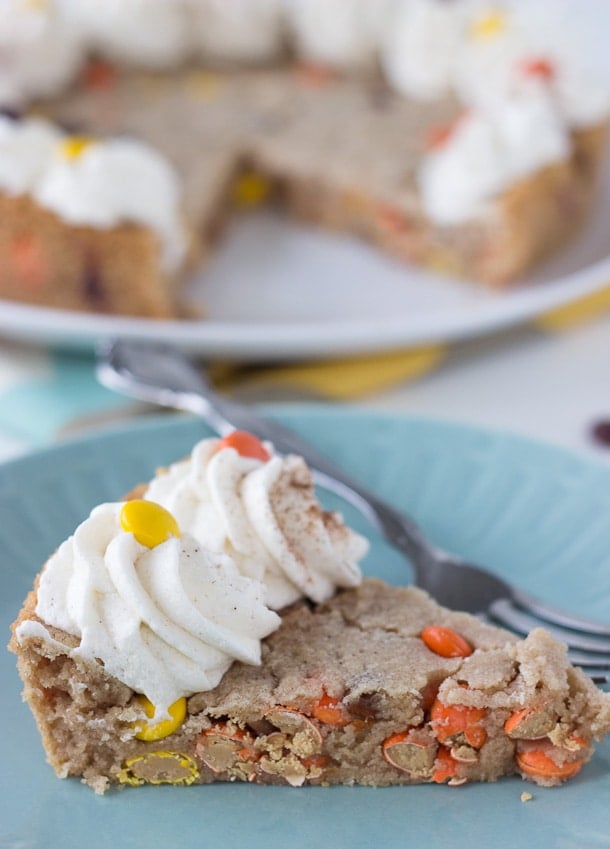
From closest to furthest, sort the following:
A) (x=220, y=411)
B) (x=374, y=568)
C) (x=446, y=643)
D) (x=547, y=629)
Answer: (x=446, y=643), (x=547, y=629), (x=374, y=568), (x=220, y=411)

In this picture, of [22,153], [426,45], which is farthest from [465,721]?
[426,45]

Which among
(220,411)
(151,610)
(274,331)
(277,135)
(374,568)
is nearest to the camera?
(151,610)

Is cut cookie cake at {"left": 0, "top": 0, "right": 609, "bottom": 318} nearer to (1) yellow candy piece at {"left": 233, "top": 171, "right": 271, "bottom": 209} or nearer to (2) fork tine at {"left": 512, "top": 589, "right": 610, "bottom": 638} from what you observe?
(1) yellow candy piece at {"left": 233, "top": 171, "right": 271, "bottom": 209}

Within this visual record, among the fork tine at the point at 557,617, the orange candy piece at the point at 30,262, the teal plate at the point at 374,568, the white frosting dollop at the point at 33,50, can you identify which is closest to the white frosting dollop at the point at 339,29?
the white frosting dollop at the point at 33,50

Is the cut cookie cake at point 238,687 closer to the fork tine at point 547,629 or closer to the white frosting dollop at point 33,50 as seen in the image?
the fork tine at point 547,629

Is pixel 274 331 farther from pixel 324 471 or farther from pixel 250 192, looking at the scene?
pixel 250 192

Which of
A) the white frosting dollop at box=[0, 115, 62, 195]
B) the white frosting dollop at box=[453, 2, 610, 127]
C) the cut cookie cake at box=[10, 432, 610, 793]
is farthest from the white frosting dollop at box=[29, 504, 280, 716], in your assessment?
the white frosting dollop at box=[453, 2, 610, 127]
